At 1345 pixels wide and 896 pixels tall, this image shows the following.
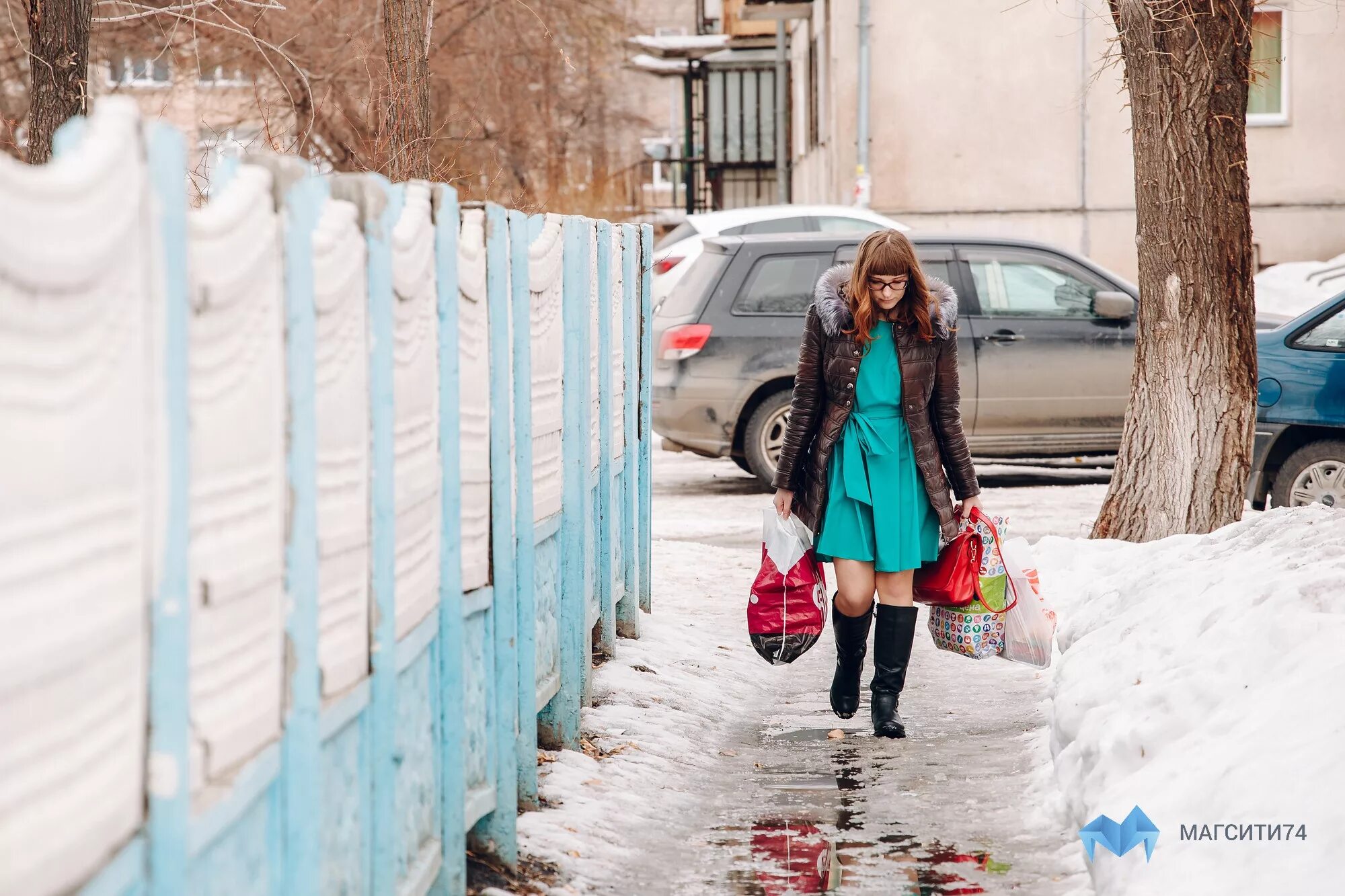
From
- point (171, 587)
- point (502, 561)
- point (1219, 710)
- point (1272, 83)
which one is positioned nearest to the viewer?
point (171, 587)

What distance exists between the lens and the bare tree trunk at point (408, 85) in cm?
999

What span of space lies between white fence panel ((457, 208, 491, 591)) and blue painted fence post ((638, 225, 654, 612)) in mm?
3513

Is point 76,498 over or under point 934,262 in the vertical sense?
under

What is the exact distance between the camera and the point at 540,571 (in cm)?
506

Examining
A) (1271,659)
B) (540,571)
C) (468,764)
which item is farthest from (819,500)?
(468,764)

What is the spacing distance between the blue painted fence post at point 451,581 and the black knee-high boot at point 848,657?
246cm

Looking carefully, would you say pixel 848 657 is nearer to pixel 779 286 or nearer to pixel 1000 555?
Result: pixel 1000 555

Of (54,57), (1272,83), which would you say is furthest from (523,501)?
(1272,83)

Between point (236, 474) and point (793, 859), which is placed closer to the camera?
point (236, 474)

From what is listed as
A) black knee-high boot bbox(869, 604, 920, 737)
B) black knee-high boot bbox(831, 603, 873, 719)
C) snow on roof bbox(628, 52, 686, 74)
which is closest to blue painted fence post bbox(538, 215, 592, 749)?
black knee-high boot bbox(831, 603, 873, 719)

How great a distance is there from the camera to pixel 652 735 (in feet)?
19.1

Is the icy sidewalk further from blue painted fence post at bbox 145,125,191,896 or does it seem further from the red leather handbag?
blue painted fence post at bbox 145,125,191,896

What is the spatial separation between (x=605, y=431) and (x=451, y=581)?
2802 millimetres

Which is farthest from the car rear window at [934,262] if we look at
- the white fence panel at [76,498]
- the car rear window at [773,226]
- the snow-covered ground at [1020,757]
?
the white fence panel at [76,498]
